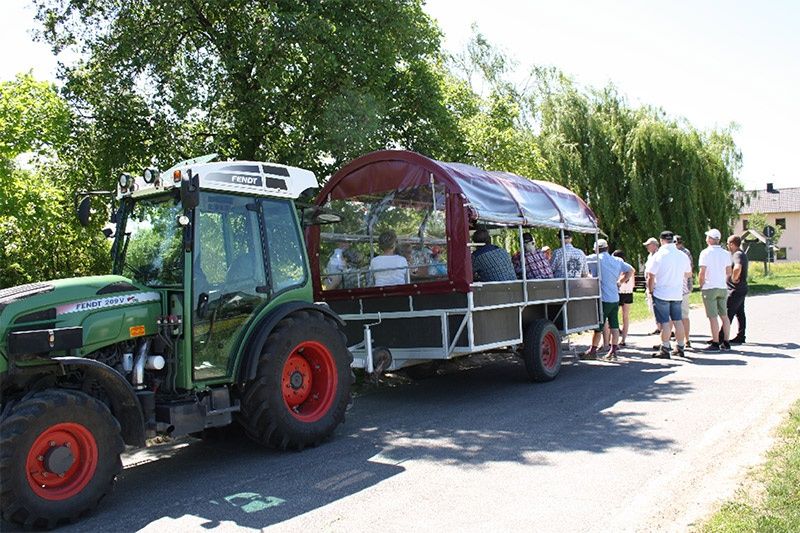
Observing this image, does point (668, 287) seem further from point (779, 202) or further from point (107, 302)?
point (779, 202)

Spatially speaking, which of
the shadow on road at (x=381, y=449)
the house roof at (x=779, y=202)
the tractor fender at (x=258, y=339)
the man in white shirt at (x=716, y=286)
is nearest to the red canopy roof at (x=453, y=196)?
the shadow on road at (x=381, y=449)

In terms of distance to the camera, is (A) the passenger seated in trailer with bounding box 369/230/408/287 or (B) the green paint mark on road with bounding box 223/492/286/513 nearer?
(B) the green paint mark on road with bounding box 223/492/286/513

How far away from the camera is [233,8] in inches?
466

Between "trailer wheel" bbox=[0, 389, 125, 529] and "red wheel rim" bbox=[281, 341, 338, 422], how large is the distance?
192cm

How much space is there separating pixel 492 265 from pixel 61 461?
5864 millimetres

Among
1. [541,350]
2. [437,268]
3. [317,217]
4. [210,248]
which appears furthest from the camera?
[541,350]

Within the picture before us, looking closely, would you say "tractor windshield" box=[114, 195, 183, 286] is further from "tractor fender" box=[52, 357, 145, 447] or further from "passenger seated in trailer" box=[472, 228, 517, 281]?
"passenger seated in trailer" box=[472, 228, 517, 281]

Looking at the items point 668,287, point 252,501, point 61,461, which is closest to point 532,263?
point 668,287

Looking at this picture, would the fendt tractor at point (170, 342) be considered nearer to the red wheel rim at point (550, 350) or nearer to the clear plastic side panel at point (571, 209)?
the red wheel rim at point (550, 350)

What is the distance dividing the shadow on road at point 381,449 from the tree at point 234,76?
5118 mm

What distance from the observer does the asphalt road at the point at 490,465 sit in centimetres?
466

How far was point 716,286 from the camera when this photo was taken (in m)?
12.0

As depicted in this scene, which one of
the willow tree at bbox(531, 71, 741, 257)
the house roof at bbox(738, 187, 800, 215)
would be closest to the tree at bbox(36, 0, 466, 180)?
the willow tree at bbox(531, 71, 741, 257)

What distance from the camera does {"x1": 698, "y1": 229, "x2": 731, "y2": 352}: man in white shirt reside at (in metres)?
12.0
